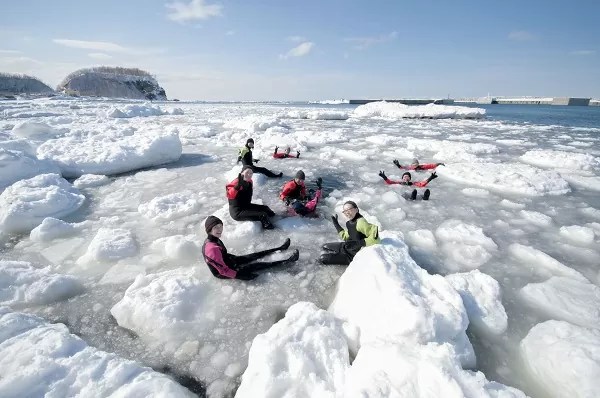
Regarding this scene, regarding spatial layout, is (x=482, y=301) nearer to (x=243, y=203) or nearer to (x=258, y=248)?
(x=258, y=248)

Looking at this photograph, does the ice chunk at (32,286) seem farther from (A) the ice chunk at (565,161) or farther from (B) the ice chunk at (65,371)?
(A) the ice chunk at (565,161)

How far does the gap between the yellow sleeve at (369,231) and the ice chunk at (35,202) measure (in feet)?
16.2

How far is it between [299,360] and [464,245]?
128 inches

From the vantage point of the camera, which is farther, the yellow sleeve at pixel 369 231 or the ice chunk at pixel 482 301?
the yellow sleeve at pixel 369 231

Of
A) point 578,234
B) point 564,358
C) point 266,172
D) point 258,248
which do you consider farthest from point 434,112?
point 564,358

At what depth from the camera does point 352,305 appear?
287 centimetres

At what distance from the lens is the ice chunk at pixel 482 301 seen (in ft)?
9.58

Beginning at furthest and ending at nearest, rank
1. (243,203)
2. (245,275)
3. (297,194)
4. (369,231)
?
(297,194) < (243,203) < (369,231) < (245,275)

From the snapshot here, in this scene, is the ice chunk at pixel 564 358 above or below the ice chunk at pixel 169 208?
below

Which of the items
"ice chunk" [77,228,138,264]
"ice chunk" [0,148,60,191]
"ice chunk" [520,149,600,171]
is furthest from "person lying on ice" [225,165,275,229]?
"ice chunk" [520,149,600,171]

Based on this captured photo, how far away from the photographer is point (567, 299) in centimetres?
323

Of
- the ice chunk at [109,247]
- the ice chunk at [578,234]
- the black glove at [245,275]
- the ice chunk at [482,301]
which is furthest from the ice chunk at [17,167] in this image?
the ice chunk at [578,234]

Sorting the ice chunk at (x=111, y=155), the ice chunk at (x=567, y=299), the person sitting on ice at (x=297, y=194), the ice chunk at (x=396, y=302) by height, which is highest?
the ice chunk at (x=111, y=155)

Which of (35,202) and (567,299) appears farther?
(35,202)
